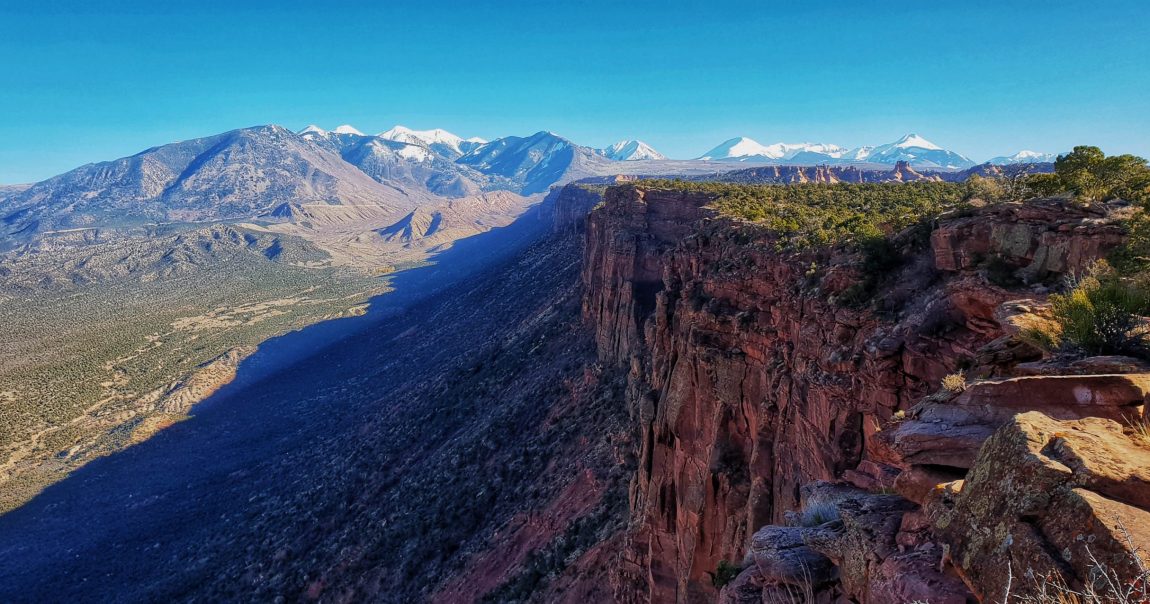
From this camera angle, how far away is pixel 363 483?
47.0 m

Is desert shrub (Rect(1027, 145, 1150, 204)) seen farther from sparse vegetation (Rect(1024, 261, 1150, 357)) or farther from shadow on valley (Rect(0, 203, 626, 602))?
shadow on valley (Rect(0, 203, 626, 602))

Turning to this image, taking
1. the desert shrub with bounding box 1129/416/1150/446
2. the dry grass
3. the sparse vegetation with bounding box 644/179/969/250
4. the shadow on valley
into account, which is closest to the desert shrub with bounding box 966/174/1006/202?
the sparse vegetation with bounding box 644/179/969/250

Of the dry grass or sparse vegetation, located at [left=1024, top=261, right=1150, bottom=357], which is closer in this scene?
the dry grass

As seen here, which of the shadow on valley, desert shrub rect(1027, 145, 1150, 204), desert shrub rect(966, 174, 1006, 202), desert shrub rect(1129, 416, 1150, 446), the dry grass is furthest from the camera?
the shadow on valley

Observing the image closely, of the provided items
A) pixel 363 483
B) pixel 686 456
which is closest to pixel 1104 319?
pixel 686 456

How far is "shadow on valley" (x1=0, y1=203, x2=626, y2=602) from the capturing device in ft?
111

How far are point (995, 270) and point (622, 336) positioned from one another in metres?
30.3

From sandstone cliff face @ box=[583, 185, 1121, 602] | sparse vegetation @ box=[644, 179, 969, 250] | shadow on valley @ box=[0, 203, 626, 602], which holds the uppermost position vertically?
sparse vegetation @ box=[644, 179, 969, 250]

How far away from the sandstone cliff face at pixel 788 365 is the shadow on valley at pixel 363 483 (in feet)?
21.9

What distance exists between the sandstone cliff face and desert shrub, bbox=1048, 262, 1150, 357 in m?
0.97

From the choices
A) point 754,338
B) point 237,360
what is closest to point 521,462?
point 754,338

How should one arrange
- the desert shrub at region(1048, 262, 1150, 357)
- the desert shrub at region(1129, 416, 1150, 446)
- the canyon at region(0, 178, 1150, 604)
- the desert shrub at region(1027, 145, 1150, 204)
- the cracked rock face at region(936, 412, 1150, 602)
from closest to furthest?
the cracked rock face at region(936, 412, 1150, 602), the desert shrub at region(1129, 416, 1150, 446), the canyon at region(0, 178, 1150, 604), the desert shrub at region(1048, 262, 1150, 357), the desert shrub at region(1027, 145, 1150, 204)

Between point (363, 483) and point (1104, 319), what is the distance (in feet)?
161

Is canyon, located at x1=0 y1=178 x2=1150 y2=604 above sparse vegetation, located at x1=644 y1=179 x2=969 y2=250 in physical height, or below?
below
